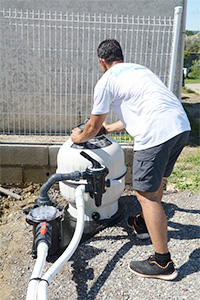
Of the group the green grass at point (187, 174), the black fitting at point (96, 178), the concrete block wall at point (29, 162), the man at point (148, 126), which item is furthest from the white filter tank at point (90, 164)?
the green grass at point (187, 174)

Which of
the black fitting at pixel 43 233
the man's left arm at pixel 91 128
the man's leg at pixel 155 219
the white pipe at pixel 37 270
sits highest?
the man's left arm at pixel 91 128

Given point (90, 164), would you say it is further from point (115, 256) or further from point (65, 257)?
point (65, 257)

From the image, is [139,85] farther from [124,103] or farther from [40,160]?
[40,160]

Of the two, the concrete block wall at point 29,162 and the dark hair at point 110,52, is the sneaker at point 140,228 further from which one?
the dark hair at point 110,52

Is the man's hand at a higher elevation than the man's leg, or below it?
higher

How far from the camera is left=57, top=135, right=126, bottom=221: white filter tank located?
310 centimetres

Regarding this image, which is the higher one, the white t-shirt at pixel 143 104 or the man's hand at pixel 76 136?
the white t-shirt at pixel 143 104

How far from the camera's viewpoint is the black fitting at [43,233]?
8.48 ft

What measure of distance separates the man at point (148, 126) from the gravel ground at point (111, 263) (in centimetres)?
15

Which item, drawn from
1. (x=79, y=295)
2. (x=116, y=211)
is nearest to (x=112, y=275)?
(x=79, y=295)

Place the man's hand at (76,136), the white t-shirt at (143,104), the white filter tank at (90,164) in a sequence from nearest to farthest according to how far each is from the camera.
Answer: the white t-shirt at (143,104) → the man's hand at (76,136) → the white filter tank at (90,164)

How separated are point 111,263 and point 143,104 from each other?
141cm

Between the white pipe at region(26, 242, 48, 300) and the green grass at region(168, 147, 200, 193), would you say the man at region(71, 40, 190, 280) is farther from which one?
the green grass at region(168, 147, 200, 193)

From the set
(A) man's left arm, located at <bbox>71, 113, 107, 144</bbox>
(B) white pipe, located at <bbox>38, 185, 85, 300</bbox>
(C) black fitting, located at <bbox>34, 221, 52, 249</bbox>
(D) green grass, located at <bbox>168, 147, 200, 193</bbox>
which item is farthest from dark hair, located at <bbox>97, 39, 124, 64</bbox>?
(D) green grass, located at <bbox>168, 147, 200, 193</bbox>
